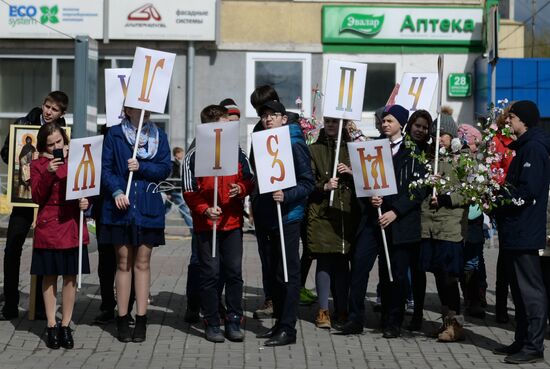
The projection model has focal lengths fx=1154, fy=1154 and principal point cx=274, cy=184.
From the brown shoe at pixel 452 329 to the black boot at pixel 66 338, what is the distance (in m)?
2.83

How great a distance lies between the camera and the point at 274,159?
880 centimetres

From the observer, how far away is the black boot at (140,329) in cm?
877

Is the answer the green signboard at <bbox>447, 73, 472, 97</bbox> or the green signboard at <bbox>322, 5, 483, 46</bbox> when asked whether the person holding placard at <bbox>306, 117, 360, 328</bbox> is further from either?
the green signboard at <bbox>447, 73, 472, 97</bbox>

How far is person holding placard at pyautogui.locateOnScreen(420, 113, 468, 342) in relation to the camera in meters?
9.02

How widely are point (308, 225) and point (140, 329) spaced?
168cm

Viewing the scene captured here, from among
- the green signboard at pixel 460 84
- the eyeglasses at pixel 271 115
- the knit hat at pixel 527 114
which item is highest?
the green signboard at pixel 460 84

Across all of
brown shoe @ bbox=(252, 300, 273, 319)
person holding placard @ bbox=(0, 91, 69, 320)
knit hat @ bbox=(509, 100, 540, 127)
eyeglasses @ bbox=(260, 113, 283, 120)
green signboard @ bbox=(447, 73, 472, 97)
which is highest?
green signboard @ bbox=(447, 73, 472, 97)

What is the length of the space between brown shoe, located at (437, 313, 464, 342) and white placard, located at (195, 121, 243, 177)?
2040mm

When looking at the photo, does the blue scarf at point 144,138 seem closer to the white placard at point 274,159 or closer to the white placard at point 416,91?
the white placard at point 274,159

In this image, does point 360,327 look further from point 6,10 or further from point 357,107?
point 6,10

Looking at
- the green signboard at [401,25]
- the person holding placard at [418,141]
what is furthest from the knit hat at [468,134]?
the green signboard at [401,25]

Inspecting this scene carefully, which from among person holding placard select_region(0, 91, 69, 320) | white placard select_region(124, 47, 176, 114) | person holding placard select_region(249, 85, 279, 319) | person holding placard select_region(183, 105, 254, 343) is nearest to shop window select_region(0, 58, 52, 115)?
person holding placard select_region(0, 91, 69, 320)

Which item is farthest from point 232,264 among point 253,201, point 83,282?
point 83,282

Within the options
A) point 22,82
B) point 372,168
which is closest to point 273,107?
point 372,168
